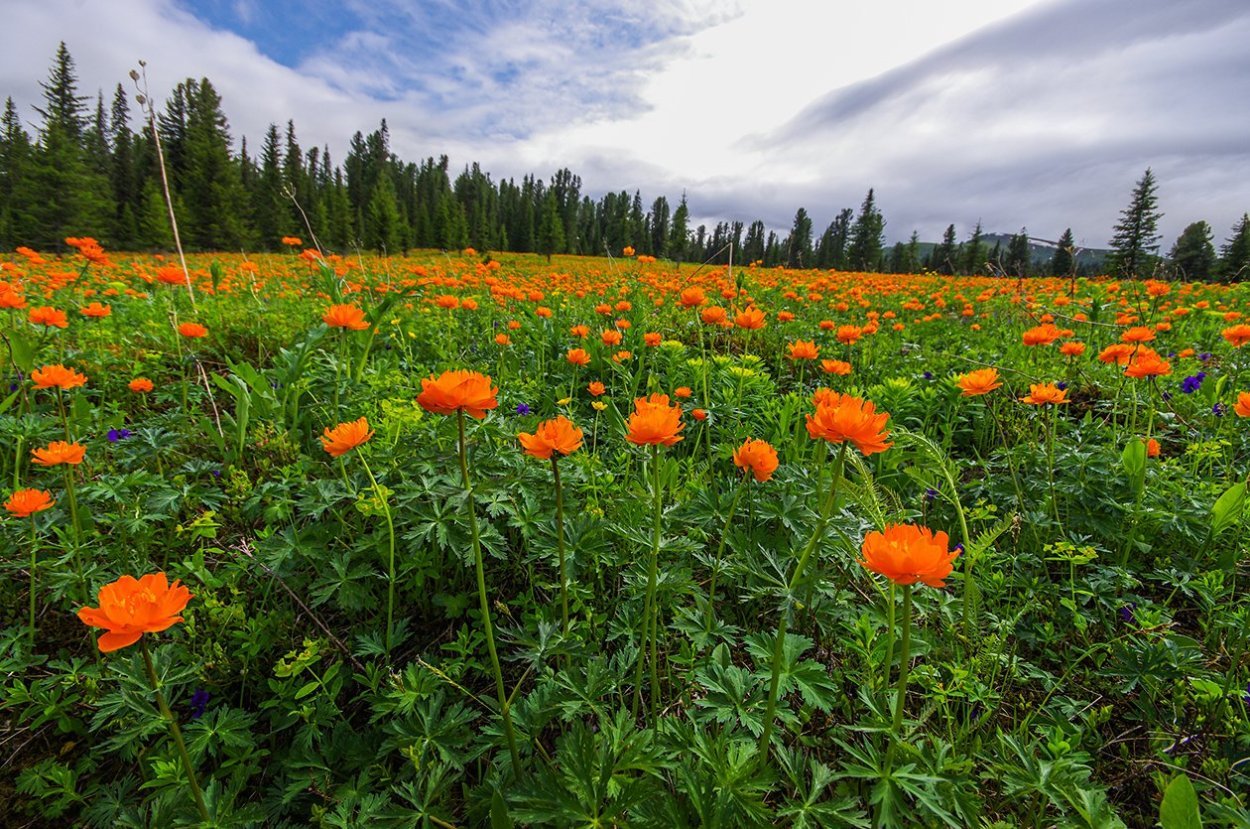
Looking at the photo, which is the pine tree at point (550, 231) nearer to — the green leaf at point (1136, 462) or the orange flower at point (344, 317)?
the orange flower at point (344, 317)

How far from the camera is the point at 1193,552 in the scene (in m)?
1.88

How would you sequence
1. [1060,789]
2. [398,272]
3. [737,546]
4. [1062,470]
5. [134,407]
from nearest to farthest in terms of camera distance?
[1060,789] < [737,546] < [1062,470] < [134,407] < [398,272]

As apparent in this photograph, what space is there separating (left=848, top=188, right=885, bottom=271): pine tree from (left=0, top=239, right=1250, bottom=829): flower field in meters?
35.6

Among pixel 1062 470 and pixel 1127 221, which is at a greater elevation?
pixel 1127 221

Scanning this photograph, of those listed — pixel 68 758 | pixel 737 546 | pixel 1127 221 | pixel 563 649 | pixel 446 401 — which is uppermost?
pixel 1127 221

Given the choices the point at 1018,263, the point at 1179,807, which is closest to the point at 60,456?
the point at 1179,807

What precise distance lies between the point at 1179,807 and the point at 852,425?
0.86 m

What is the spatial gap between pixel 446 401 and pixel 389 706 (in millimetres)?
761

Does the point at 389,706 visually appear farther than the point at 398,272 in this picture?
No

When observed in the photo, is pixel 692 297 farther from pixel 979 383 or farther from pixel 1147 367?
pixel 1147 367

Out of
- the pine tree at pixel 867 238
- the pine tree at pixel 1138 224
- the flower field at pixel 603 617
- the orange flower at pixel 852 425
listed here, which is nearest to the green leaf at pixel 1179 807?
the flower field at pixel 603 617

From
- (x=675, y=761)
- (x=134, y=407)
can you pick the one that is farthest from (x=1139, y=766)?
(x=134, y=407)

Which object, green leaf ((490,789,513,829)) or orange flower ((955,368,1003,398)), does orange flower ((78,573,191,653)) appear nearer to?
green leaf ((490,789,513,829))

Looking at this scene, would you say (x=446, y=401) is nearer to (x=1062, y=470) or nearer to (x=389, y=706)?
(x=389, y=706)
